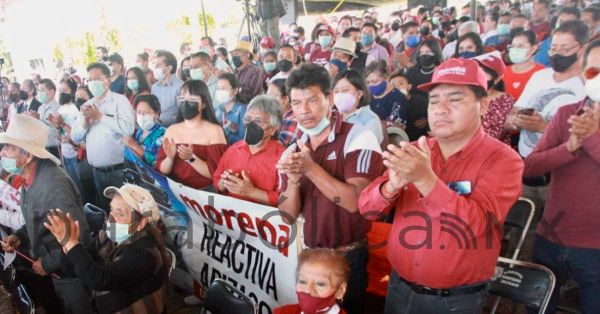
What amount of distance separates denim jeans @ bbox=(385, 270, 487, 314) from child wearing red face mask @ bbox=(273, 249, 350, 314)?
0.27 meters

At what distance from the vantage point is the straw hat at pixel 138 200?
2.69 meters

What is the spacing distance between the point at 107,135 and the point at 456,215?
12.8 ft

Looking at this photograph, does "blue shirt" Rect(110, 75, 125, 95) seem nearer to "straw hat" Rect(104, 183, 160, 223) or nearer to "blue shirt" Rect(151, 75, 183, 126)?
"blue shirt" Rect(151, 75, 183, 126)

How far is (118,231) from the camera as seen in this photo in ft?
8.68

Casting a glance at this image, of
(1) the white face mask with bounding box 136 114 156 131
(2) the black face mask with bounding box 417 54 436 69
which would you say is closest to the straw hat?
(1) the white face mask with bounding box 136 114 156 131

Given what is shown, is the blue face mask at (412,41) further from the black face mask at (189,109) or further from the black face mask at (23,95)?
the black face mask at (23,95)

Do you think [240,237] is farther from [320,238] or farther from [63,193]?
[63,193]

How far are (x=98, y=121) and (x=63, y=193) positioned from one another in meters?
1.90

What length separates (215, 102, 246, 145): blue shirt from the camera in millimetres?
4516

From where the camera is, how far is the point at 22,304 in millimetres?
3096

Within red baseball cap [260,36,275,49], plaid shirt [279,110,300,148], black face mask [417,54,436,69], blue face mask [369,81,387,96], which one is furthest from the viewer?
red baseball cap [260,36,275,49]

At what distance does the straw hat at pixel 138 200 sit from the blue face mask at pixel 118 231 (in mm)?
127

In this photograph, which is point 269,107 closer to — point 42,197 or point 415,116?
point 42,197

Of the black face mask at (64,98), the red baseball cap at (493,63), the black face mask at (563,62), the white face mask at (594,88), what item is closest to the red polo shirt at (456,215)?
the white face mask at (594,88)
